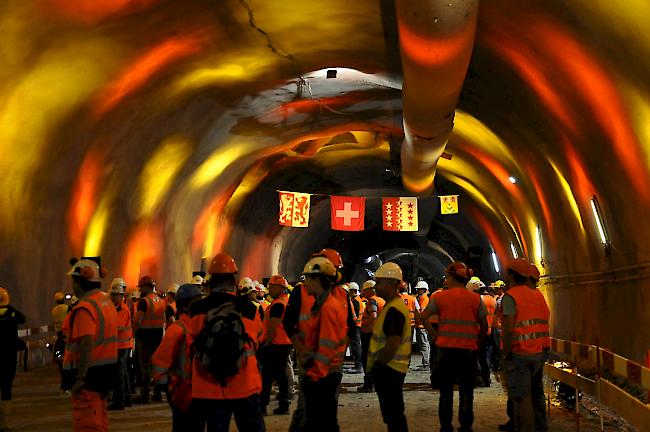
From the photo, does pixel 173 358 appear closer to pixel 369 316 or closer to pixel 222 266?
pixel 222 266

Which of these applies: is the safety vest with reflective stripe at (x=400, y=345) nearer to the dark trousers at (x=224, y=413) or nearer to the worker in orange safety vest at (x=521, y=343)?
the worker in orange safety vest at (x=521, y=343)

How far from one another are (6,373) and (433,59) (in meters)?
6.36

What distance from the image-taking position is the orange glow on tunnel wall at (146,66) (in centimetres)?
1451

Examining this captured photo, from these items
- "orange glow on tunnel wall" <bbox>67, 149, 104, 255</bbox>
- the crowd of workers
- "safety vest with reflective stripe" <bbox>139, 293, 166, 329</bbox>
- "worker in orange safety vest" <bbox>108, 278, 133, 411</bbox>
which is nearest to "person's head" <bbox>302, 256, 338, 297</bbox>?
the crowd of workers

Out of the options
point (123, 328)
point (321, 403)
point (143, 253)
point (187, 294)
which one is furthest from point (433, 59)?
point (143, 253)

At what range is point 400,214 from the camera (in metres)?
29.0

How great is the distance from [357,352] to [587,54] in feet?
35.9

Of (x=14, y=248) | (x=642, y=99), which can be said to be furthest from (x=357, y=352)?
(x=642, y=99)

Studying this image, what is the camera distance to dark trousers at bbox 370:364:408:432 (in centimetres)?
840

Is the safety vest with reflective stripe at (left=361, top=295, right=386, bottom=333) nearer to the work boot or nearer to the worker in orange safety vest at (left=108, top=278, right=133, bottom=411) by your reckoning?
the worker in orange safety vest at (left=108, top=278, right=133, bottom=411)

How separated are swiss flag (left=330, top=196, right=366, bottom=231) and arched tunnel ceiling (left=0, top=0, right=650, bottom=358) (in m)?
2.91

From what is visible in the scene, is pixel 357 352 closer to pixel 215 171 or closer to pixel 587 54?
pixel 215 171

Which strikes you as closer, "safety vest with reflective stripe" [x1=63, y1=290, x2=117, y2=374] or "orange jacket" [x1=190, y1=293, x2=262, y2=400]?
"orange jacket" [x1=190, y1=293, x2=262, y2=400]

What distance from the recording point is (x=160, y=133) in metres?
18.4
